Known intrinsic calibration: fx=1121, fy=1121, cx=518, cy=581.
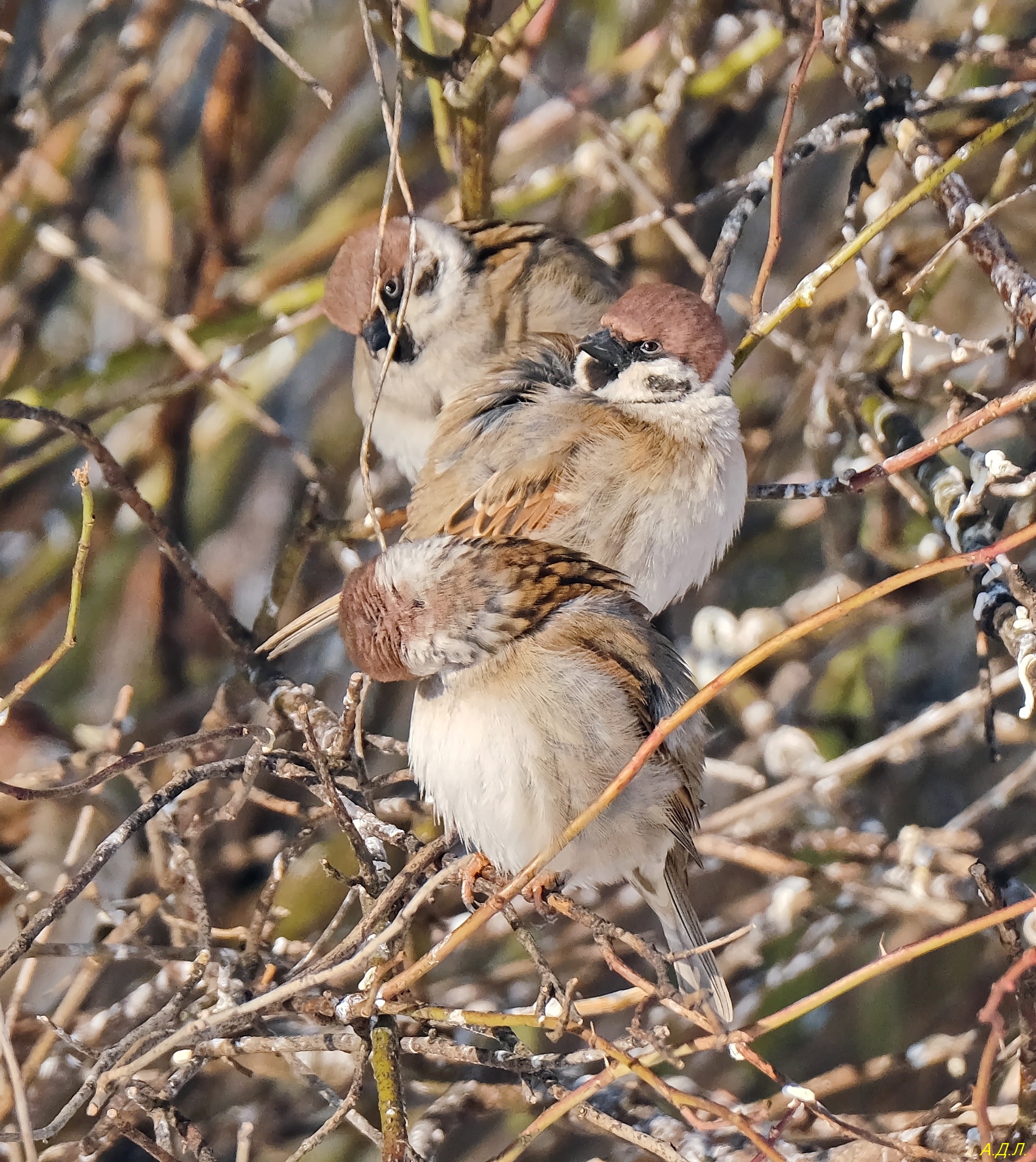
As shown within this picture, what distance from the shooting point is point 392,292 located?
2760 millimetres

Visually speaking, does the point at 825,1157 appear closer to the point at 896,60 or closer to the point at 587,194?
the point at 587,194

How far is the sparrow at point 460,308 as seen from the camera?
108 inches

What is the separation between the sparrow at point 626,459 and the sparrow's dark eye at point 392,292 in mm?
489

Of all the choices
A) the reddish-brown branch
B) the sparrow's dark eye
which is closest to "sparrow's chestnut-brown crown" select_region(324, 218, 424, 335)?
the sparrow's dark eye

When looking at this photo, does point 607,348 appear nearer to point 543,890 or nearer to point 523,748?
point 523,748

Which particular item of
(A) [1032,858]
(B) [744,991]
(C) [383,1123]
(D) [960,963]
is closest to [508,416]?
(C) [383,1123]

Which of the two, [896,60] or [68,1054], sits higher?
[896,60]

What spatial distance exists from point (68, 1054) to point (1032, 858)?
244cm

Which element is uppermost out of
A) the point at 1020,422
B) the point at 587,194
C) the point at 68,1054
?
the point at 587,194

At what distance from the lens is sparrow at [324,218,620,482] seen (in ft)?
9.03

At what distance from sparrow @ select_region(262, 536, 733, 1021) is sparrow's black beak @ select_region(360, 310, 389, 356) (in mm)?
913

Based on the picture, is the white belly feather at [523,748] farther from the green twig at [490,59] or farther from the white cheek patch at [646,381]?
the green twig at [490,59]

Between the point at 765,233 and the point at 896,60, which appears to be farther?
the point at 765,233

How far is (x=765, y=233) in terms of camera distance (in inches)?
134
